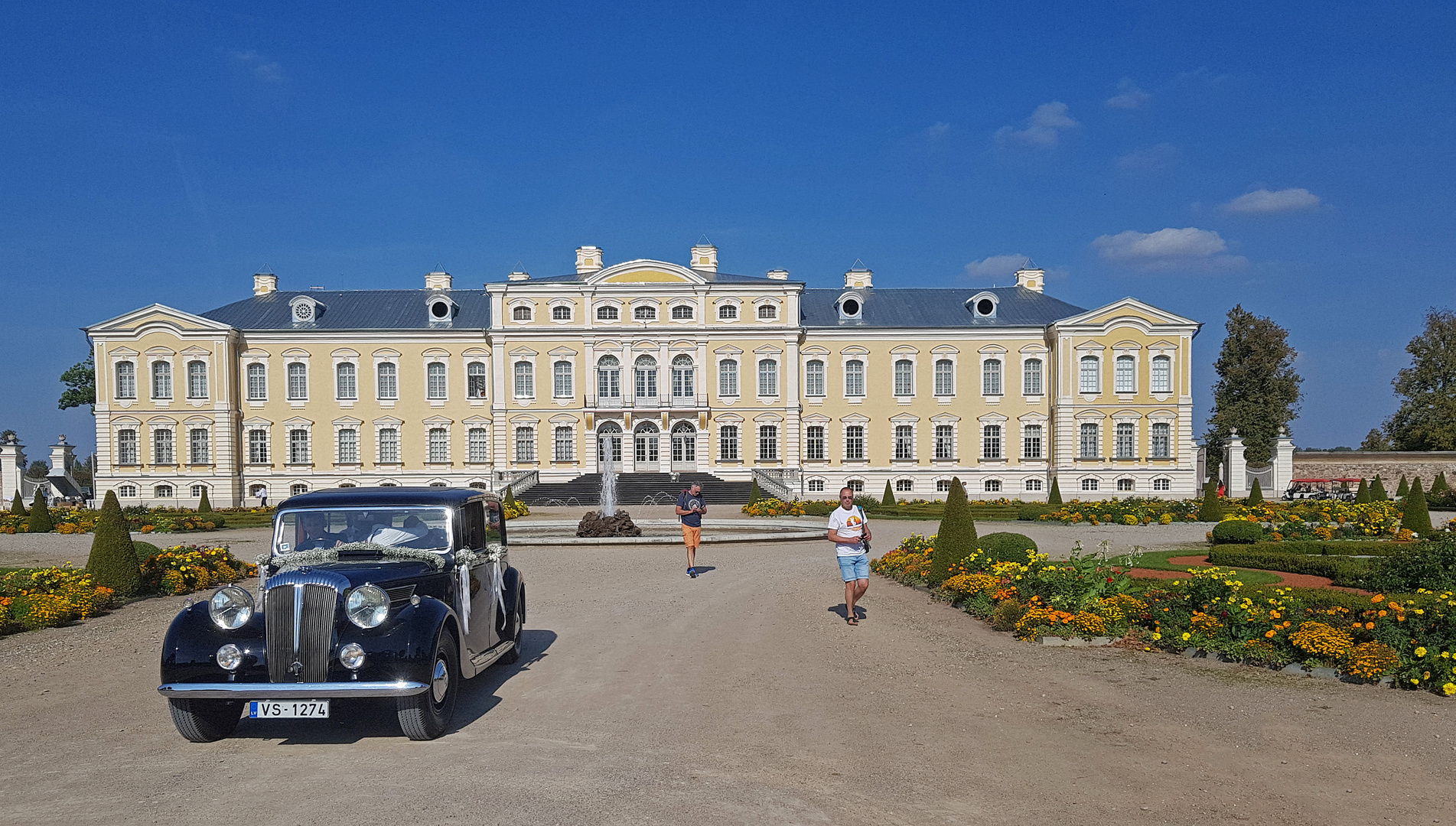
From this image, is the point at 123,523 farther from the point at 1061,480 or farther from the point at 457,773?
the point at 1061,480

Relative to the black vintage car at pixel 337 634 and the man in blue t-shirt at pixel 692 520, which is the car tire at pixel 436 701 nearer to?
the black vintage car at pixel 337 634

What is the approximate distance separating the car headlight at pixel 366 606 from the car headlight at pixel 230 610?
72cm

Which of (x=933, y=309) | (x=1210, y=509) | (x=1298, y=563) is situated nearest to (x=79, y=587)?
(x=1298, y=563)

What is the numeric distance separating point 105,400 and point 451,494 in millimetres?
42275

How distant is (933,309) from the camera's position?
1790 inches

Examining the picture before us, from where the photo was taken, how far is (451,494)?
7719 millimetres

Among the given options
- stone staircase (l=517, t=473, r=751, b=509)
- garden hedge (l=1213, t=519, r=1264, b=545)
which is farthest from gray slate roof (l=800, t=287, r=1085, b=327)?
garden hedge (l=1213, t=519, r=1264, b=545)

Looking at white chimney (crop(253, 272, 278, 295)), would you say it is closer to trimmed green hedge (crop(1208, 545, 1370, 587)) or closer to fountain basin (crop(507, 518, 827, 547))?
fountain basin (crop(507, 518, 827, 547))

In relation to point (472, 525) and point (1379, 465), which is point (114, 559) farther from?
point (1379, 465)

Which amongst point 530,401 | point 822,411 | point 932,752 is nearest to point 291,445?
point 530,401

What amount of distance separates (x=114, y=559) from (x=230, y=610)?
8.54m

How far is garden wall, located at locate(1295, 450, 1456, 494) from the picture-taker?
137 ft

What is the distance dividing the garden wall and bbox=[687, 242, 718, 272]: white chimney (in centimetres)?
2825

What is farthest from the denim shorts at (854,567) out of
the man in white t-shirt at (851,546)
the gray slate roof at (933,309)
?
the gray slate roof at (933,309)
